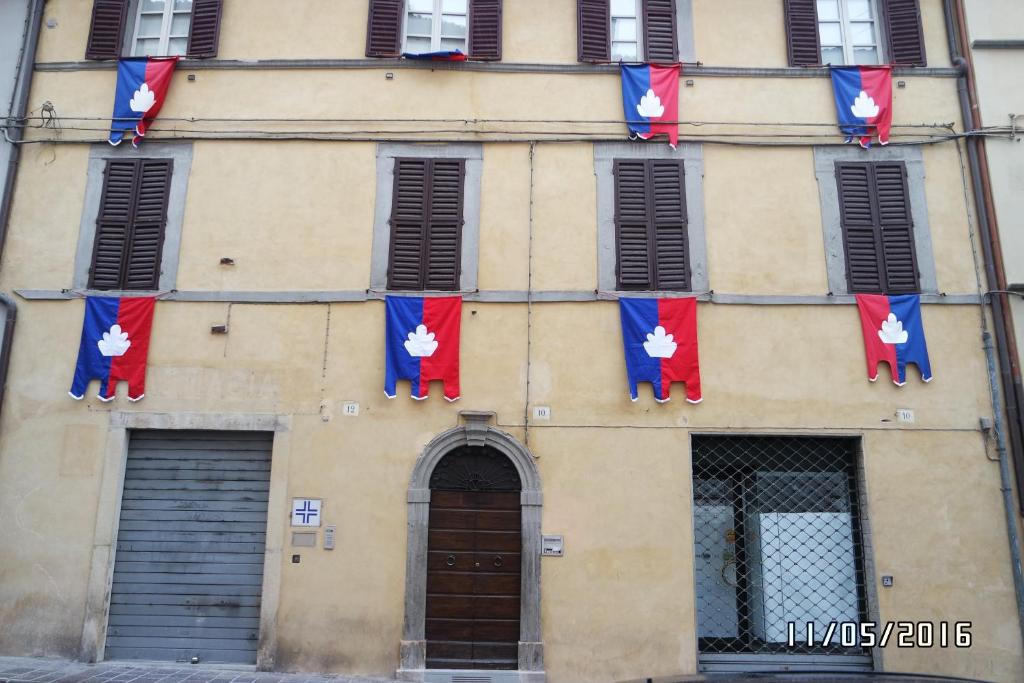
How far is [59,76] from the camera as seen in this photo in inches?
423

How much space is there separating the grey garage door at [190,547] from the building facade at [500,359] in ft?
0.12

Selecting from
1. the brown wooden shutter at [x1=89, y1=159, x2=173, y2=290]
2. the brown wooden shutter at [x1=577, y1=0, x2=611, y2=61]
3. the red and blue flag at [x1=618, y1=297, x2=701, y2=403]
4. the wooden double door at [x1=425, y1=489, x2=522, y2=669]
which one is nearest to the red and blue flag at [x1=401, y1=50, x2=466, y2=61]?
the brown wooden shutter at [x1=577, y1=0, x2=611, y2=61]

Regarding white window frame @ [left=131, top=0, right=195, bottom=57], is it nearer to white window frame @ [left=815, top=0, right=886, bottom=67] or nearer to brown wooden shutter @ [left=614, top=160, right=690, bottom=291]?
brown wooden shutter @ [left=614, top=160, right=690, bottom=291]

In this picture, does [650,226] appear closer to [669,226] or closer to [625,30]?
[669,226]

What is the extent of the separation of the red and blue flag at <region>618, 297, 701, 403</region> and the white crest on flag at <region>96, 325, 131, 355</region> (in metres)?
6.18

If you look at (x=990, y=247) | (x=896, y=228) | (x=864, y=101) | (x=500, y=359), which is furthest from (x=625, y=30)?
(x=990, y=247)

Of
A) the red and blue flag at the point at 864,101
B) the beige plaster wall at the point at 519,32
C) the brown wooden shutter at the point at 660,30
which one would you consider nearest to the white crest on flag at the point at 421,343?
the beige plaster wall at the point at 519,32

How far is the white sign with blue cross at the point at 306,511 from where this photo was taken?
9312 mm

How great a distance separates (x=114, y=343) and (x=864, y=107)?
398 inches

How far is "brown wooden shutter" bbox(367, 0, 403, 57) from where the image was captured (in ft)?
34.8

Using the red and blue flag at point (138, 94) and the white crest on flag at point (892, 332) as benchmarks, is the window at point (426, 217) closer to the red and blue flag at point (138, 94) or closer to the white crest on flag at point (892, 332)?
the red and blue flag at point (138, 94)

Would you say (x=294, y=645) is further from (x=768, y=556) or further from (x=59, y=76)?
(x=59, y=76)

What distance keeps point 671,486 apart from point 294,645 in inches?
188
